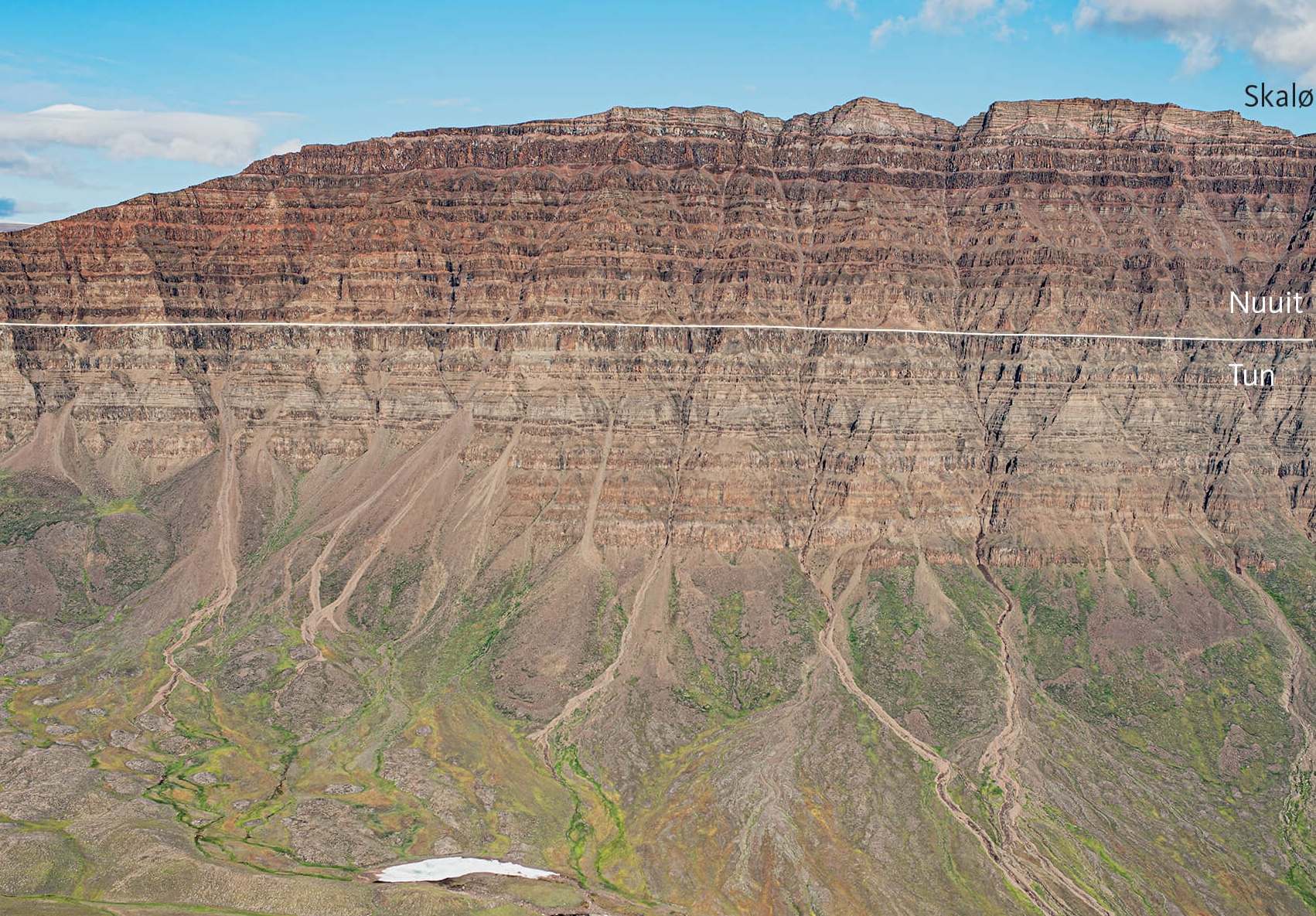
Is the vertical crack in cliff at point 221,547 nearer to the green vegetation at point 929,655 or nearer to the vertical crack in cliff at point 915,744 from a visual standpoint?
the vertical crack in cliff at point 915,744

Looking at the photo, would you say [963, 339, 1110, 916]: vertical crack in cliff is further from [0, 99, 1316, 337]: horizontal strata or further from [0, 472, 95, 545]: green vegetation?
[0, 472, 95, 545]: green vegetation

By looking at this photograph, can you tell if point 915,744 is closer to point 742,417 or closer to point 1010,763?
point 1010,763

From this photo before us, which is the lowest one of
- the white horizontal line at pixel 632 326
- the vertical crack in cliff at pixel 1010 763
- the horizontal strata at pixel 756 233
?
the vertical crack in cliff at pixel 1010 763

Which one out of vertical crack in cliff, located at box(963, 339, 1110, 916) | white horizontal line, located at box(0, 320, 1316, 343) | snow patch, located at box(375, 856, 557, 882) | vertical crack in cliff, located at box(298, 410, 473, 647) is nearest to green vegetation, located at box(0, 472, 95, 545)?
white horizontal line, located at box(0, 320, 1316, 343)

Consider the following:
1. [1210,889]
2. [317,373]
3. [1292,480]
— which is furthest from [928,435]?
[317,373]

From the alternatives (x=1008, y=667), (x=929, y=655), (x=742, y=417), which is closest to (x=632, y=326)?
(x=742, y=417)

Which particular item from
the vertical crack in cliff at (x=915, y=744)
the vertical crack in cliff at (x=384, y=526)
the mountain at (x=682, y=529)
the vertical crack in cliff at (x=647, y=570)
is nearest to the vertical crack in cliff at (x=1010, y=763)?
the mountain at (x=682, y=529)
